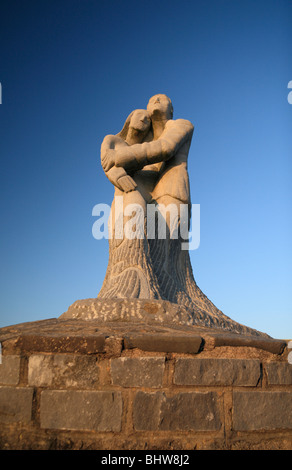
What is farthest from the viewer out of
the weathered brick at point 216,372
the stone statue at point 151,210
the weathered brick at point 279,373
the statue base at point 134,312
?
the stone statue at point 151,210

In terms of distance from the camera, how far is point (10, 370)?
73.9 inches

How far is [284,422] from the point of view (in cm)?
186

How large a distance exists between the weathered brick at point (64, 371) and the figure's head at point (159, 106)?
3028 millimetres

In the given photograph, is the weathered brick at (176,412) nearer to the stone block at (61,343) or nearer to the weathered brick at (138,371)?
the weathered brick at (138,371)

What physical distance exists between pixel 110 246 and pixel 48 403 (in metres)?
2.12

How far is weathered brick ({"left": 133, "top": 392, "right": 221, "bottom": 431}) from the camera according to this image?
173cm

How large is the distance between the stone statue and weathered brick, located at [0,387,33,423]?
46.4 inches

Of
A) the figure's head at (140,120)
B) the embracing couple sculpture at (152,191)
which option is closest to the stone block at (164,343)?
the embracing couple sculpture at (152,191)

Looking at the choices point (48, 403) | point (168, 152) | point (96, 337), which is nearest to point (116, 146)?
point (168, 152)

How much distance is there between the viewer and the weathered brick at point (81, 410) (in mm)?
1728
